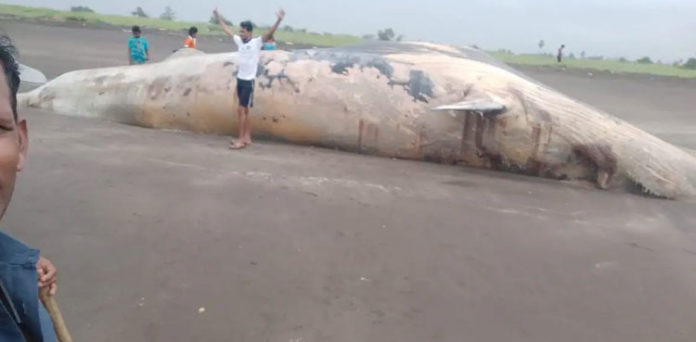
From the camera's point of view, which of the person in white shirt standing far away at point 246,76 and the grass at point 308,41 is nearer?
the person in white shirt standing far away at point 246,76

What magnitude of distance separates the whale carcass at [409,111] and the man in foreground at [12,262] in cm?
542

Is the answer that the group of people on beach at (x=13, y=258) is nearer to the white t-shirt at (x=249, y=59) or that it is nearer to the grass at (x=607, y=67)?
the white t-shirt at (x=249, y=59)

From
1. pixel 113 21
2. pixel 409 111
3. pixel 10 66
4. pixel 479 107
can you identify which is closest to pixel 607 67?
pixel 113 21

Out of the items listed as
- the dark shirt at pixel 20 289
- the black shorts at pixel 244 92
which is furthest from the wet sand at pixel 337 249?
the dark shirt at pixel 20 289

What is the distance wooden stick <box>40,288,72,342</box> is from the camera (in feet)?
6.08

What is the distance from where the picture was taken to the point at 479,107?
22.0 feet

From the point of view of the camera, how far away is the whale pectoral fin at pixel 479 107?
21.9ft

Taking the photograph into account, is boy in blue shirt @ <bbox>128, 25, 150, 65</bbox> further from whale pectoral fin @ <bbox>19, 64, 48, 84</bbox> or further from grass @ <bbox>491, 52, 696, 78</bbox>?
grass @ <bbox>491, 52, 696, 78</bbox>

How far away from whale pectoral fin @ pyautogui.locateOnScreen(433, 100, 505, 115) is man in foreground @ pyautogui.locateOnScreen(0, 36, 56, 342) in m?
5.28

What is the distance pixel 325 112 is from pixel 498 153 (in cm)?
195

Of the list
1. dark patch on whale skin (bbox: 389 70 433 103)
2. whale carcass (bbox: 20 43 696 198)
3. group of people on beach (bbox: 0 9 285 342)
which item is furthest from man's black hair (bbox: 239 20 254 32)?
group of people on beach (bbox: 0 9 285 342)

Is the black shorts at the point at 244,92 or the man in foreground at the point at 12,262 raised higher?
the man in foreground at the point at 12,262

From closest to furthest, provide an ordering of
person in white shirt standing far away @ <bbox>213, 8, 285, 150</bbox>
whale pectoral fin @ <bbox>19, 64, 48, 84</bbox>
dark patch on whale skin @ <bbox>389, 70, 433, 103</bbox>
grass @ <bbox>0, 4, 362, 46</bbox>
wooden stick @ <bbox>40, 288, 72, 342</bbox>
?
wooden stick @ <bbox>40, 288, 72, 342</bbox> → dark patch on whale skin @ <bbox>389, 70, 433, 103</bbox> → person in white shirt standing far away @ <bbox>213, 8, 285, 150</bbox> → whale pectoral fin @ <bbox>19, 64, 48, 84</bbox> → grass @ <bbox>0, 4, 362, 46</bbox>

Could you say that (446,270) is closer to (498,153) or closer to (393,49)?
(498,153)
